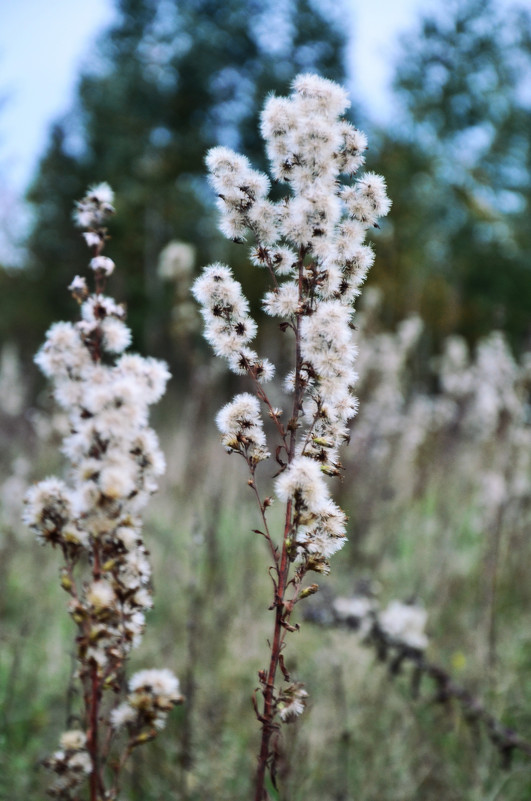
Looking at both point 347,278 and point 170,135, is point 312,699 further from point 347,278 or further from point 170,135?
point 170,135

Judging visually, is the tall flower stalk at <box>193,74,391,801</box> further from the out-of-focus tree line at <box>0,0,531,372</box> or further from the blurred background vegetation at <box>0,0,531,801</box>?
the out-of-focus tree line at <box>0,0,531,372</box>

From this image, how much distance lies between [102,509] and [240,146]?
17.1 m

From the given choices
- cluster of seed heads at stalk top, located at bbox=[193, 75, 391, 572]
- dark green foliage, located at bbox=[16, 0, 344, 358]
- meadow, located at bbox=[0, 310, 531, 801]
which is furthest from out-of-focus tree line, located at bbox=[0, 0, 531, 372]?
cluster of seed heads at stalk top, located at bbox=[193, 75, 391, 572]

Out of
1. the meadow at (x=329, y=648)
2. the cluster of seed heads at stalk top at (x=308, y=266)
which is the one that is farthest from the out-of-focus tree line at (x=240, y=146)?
the cluster of seed heads at stalk top at (x=308, y=266)

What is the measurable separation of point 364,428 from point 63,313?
47.0 feet

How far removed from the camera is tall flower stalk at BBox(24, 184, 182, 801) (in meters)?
1.10

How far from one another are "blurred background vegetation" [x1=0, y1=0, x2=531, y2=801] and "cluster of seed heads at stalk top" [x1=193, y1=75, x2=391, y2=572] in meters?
0.82

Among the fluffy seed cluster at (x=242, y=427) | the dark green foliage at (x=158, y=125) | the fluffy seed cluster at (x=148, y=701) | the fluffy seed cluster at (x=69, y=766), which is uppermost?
the dark green foliage at (x=158, y=125)

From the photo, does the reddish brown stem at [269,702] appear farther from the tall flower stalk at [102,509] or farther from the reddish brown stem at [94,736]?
the reddish brown stem at [94,736]

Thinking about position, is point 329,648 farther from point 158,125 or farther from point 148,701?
point 158,125

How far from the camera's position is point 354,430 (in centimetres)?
647

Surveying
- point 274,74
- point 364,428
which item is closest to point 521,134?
point 274,74

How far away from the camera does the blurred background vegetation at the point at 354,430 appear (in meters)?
2.83

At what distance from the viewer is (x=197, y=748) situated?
285 centimetres
